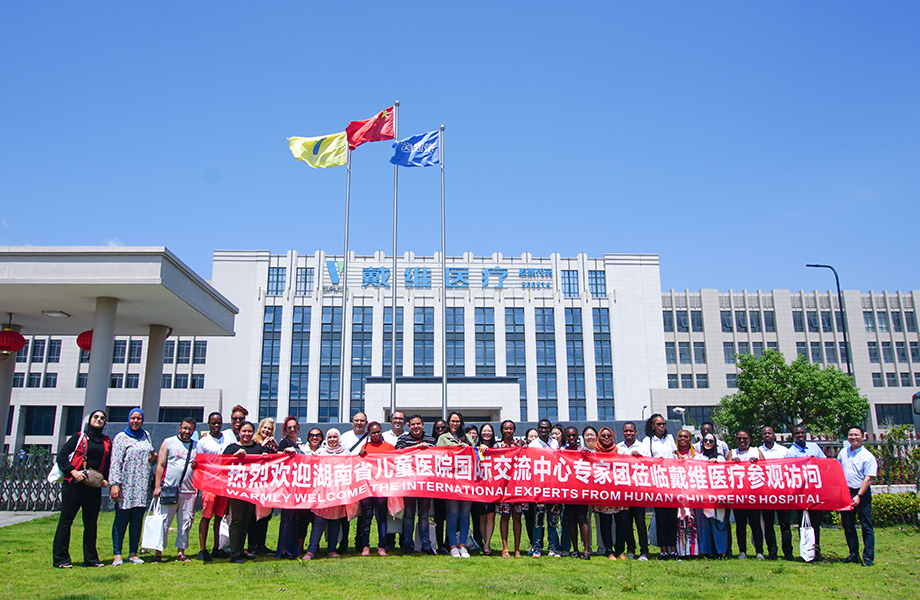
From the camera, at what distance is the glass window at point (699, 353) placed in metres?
60.3

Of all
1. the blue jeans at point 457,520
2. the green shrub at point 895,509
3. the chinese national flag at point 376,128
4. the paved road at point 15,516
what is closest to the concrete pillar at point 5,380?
the paved road at point 15,516

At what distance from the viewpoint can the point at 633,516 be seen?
905 centimetres

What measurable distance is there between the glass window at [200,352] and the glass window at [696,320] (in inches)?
1632

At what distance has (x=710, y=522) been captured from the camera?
902 cm

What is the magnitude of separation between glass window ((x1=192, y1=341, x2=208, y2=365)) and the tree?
37.8 m

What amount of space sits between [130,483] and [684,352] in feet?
190

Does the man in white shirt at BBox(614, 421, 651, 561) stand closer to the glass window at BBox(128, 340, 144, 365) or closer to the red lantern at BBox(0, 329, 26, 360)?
the red lantern at BBox(0, 329, 26, 360)

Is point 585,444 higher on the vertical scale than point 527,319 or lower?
lower

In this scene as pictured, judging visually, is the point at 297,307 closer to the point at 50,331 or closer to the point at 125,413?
the point at 125,413

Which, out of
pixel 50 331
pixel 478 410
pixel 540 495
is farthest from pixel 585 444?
pixel 478 410

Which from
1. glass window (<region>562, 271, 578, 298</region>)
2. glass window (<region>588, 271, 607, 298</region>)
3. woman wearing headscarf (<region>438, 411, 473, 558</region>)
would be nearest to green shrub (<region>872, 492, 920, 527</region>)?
woman wearing headscarf (<region>438, 411, 473, 558</region>)

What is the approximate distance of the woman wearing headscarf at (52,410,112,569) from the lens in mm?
7961

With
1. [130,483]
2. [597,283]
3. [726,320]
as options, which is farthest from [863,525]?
[726,320]

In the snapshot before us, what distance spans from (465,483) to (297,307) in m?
43.8
